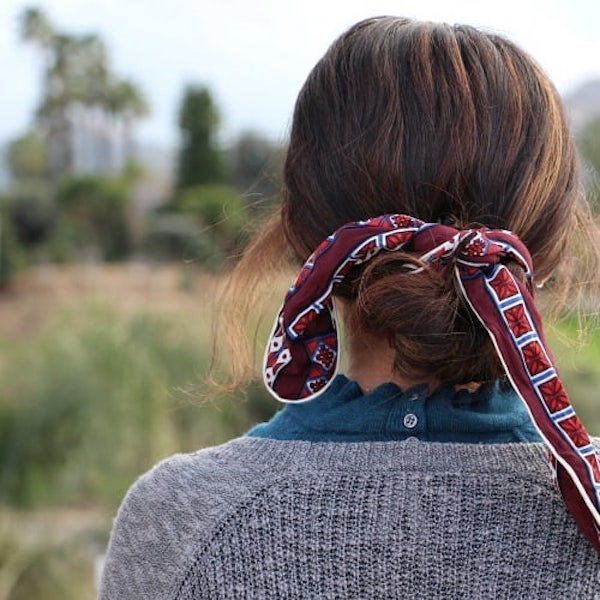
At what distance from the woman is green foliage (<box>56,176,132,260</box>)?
17.9 m

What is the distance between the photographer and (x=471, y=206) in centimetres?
117

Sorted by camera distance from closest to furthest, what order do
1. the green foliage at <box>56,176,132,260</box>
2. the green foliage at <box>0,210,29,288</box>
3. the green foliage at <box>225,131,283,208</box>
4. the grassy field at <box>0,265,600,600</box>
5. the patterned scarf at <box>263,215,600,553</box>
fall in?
the patterned scarf at <box>263,215,600,553</box>
the grassy field at <box>0,265,600,600</box>
the green foliage at <box>0,210,29,288</box>
the green foliage at <box>56,176,132,260</box>
the green foliage at <box>225,131,283,208</box>

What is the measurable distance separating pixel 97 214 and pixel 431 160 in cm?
1929

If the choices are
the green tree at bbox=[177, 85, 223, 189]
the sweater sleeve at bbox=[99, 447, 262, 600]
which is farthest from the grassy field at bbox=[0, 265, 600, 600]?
the green tree at bbox=[177, 85, 223, 189]

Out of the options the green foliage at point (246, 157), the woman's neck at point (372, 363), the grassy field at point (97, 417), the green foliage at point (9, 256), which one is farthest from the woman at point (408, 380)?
the green foliage at point (246, 157)

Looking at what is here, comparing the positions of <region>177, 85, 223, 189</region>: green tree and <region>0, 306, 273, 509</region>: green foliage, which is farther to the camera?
<region>177, 85, 223, 189</region>: green tree

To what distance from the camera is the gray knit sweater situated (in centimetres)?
108

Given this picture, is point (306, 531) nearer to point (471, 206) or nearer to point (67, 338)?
point (471, 206)

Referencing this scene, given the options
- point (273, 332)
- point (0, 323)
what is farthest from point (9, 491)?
point (0, 323)

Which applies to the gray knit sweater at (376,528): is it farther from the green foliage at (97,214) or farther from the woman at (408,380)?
the green foliage at (97,214)

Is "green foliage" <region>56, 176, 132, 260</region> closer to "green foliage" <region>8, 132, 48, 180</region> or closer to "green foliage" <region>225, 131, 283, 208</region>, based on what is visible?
"green foliage" <region>225, 131, 283, 208</region>

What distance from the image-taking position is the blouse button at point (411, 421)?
1.17m

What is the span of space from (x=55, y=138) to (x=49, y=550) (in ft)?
79.0

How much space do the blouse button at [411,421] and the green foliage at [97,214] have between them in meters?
18.0
